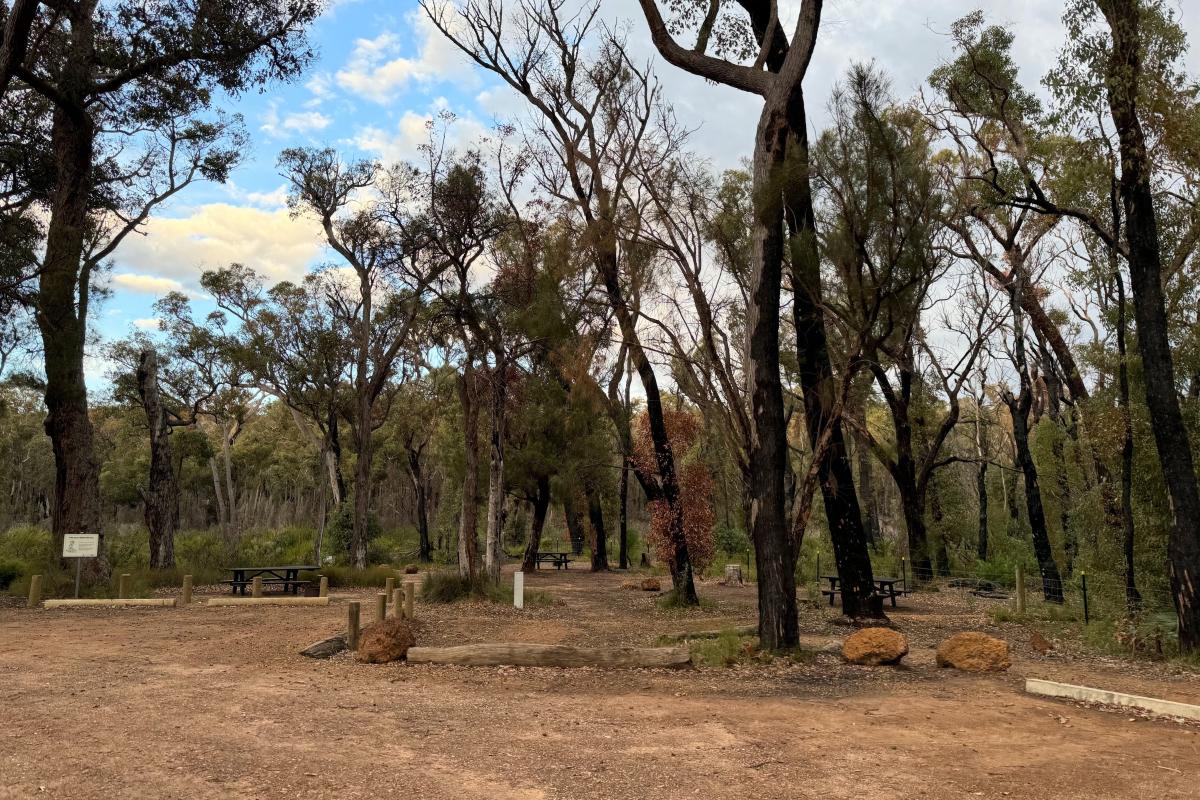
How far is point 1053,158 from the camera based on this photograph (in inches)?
480

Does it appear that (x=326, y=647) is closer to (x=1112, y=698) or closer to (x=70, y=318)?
(x=1112, y=698)

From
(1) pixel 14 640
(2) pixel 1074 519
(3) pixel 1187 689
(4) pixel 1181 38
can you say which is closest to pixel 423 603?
(1) pixel 14 640

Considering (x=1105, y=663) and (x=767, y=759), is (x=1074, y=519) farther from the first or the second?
(x=767, y=759)

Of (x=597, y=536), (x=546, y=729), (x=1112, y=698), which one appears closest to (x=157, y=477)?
(x=597, y=536)

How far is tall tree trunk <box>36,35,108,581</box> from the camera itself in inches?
563

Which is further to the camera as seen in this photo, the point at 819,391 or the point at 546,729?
the point at 819,391

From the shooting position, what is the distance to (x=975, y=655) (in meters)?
8.63

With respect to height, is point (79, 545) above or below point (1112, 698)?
above

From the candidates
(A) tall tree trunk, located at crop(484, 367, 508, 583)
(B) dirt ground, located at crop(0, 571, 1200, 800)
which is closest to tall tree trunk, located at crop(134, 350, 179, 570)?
(A) tall tree trunk, located at crop(484, 367, 508, 583)

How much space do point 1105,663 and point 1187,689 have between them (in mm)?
1595

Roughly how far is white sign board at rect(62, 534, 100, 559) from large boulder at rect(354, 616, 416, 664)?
7.20 metres

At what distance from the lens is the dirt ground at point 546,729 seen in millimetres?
4570

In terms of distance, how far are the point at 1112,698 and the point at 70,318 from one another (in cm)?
1759

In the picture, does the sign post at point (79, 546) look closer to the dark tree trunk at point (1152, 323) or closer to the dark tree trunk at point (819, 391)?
the dark tree trunk at point (819, 391)
